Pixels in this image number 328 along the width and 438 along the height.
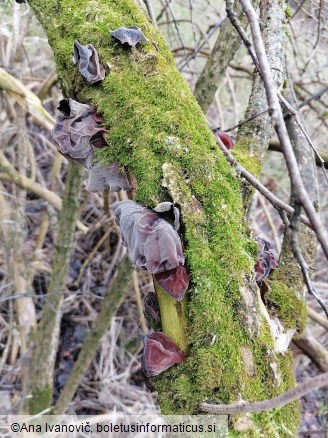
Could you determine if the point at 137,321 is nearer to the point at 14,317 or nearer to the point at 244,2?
the point at 14,317

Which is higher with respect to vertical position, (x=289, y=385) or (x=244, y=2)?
(x=244, y=2)

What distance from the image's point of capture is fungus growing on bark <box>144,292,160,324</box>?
1.05 m

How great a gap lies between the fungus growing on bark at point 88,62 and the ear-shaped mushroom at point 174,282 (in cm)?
52

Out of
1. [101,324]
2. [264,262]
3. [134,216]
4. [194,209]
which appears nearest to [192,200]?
[194,209]

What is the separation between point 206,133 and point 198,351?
53cm

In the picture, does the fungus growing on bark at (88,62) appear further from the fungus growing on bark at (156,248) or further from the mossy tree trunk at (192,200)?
the fungus growing on bark at (156,248)

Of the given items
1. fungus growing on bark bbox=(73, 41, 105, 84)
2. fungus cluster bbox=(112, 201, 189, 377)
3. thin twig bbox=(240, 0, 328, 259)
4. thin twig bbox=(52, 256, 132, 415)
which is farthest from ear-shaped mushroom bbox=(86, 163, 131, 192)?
thin twig bbox=(52, 256, 132, 415)

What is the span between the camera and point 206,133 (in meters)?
1.08

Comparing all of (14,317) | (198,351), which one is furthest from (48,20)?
(14,317)

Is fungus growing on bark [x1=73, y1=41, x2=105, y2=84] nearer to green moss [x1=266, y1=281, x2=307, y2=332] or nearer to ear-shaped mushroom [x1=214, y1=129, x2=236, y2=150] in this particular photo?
ear-shaped mushroom [x1=214, y1=129, x2=236, y2=150]

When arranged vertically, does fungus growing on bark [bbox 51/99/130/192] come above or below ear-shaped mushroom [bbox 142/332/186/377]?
above

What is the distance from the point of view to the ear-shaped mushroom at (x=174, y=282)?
0.93 metres

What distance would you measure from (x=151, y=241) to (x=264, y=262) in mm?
359

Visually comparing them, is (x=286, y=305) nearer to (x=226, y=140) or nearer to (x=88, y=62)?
(x=226, y=140)
